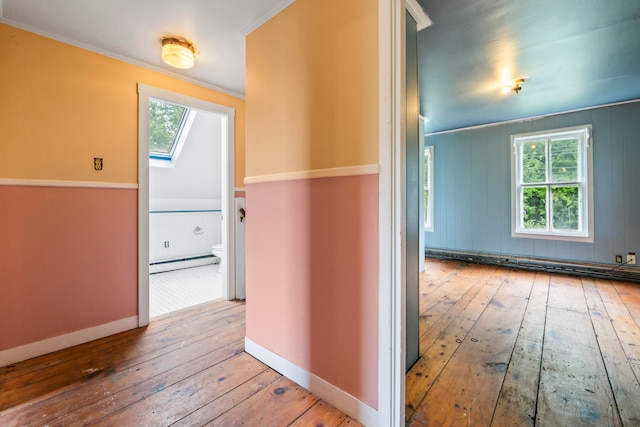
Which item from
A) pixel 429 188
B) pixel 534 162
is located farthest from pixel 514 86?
pixel 429 188

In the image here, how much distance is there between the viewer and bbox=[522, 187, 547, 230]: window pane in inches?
147

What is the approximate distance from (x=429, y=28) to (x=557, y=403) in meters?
2.31

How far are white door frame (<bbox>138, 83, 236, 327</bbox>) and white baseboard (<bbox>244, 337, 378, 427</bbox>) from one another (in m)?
1.07

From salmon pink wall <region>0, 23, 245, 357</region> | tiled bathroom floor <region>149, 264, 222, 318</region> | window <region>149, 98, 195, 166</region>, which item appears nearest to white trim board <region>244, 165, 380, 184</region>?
salmon pink wall <region>0, 23, 245, 357</region>

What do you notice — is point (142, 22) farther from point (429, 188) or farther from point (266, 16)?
point (429, 188)

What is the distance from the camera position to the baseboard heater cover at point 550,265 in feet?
10.6

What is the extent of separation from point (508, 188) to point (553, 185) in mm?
507

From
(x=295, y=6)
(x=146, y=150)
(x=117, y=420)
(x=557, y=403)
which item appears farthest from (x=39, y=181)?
(x=557, y=403)

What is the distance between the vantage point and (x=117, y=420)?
3.91ft

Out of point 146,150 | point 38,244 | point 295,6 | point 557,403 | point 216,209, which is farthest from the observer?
point 216,209

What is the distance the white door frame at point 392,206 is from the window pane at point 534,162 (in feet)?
12.5

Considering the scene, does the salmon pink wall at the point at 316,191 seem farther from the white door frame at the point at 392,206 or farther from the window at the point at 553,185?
the window at the point at 553,185

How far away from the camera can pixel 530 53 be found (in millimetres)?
Result: 2131

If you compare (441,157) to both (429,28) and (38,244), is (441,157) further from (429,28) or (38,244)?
(38,244)
